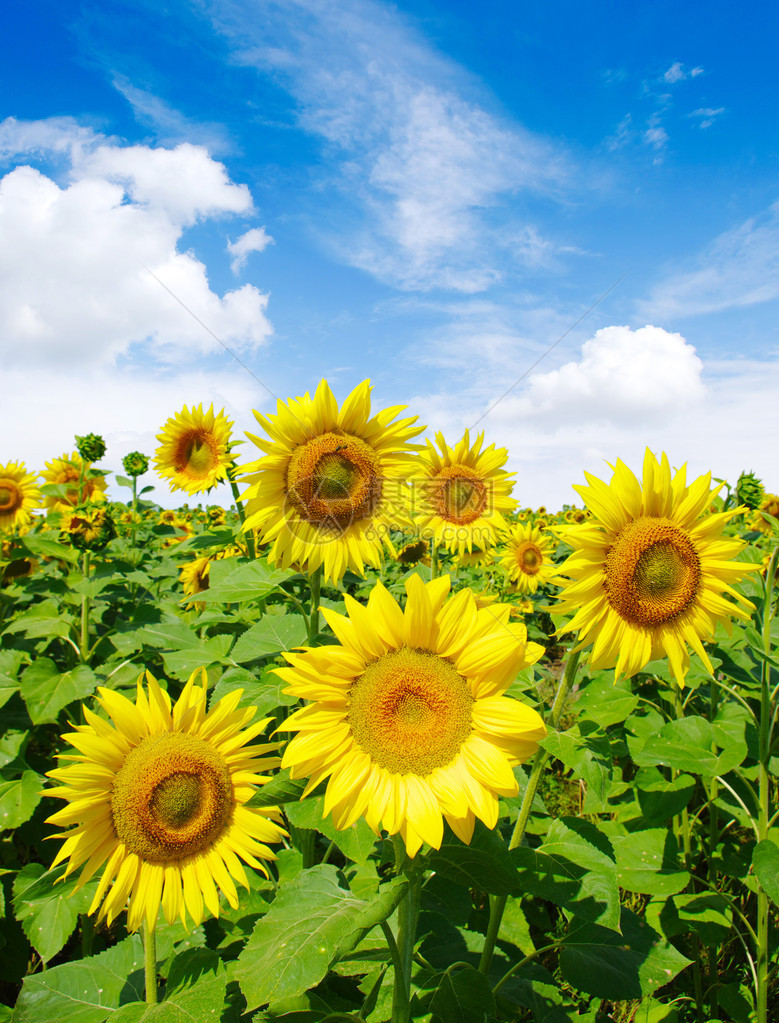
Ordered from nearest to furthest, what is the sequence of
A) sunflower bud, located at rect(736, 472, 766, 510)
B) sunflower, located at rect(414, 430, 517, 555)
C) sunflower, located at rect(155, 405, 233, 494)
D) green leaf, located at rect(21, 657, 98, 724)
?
green leaf, located at rect(21, 657, 98, 724)
sunflower bud, located at rect(736, 472, 766, 510)
sunflower, located at rect(155, 405, 233, 494)
sunflower, located at rect(414, 430, 517, 555)

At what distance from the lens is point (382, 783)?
171 centimetres

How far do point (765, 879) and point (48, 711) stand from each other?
3.35 meters

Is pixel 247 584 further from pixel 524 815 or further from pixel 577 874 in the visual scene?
pixel 577 874

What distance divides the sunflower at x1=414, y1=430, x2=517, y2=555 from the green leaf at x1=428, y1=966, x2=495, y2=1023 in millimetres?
2815

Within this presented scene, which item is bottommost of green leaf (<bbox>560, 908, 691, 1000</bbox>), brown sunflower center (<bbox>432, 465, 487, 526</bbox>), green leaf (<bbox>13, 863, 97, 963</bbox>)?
green leaf (<bbox>13, 863, 97, 963</bbox>)

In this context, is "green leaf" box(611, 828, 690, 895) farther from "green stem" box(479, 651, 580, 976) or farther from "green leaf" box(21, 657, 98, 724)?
"green leaf" box(21, 657, 98, 724)

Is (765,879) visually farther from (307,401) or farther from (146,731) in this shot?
(307,401)

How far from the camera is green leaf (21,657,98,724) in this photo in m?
3.32

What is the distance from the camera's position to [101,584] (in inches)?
149

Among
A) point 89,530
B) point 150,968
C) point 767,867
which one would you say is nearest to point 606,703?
point 767,867

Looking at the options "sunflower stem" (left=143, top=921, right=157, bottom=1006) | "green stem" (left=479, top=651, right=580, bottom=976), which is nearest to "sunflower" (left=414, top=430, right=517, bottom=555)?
"green stem" (left=479, top=651, right=580, bottom=976)

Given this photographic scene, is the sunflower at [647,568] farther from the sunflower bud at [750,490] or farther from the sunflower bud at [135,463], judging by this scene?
the sunflower bud at [135,463]

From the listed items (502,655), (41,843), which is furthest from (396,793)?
(41,843)

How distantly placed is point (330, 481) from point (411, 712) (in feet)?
3.86
